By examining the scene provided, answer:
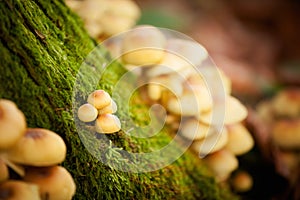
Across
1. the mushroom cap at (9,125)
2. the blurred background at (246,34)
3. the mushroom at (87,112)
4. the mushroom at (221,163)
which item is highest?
the mushroom cap at (9,125)

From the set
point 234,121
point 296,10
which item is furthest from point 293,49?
point 234,121

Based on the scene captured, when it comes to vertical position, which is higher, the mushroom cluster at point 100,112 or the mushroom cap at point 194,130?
the mushroom cluster at point 100,112

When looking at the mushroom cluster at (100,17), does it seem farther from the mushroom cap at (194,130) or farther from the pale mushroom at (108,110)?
the pale mushroom at (108,110)

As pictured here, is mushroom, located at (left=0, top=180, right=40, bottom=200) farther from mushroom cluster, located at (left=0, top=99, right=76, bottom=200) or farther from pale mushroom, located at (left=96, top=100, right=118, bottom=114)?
pale mushroom, located at (left=96, top=100, right=118, bottom=114)

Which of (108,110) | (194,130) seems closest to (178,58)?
(194,130)

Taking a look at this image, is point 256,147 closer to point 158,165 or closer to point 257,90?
point 158,165

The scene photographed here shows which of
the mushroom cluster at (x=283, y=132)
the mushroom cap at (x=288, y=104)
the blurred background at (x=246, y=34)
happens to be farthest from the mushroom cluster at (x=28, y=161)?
the blurred background at (x=246, y=34)
